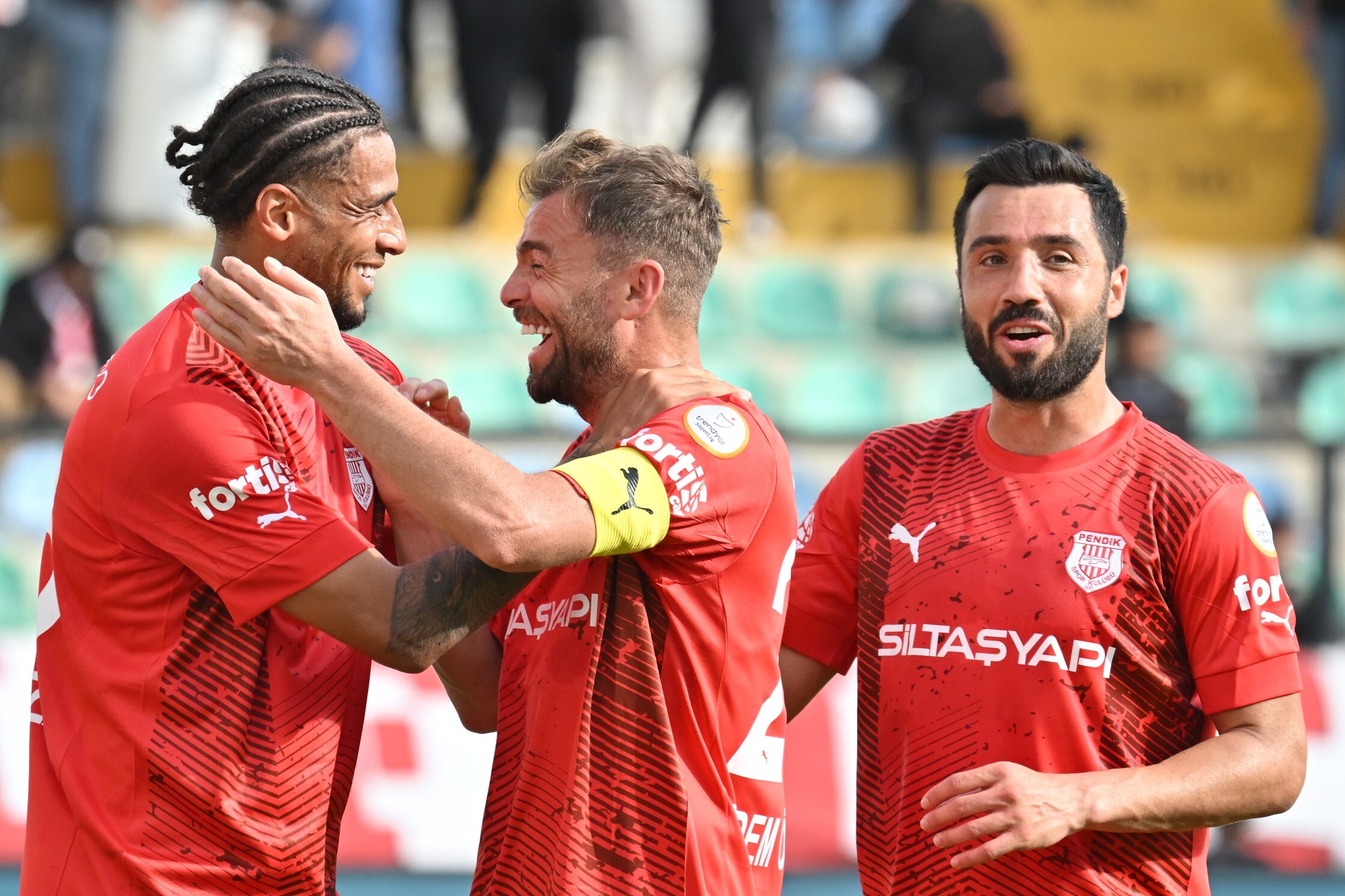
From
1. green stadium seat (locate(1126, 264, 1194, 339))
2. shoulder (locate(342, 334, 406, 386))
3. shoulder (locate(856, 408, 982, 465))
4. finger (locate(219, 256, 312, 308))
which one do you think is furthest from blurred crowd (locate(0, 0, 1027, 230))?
finger (locate(219, 256, 312, 308))

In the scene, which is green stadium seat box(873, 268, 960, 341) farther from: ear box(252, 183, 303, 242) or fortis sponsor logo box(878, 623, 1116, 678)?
ear box(252, 183, 303, 242)

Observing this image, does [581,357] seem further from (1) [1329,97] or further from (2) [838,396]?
(1) [1329,97]

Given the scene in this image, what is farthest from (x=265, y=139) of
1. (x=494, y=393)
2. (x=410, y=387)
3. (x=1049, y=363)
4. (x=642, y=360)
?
(x=494, y=393)

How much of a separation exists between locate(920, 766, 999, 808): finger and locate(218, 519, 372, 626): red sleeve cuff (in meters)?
1.09

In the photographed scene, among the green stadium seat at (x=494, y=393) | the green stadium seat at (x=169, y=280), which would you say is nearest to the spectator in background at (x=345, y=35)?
the green stadium seat at (x=169, y=280)

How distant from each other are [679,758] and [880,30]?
31.1 ft

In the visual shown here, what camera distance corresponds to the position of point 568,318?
299 cm

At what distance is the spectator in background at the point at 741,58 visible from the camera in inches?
413

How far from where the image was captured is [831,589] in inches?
127

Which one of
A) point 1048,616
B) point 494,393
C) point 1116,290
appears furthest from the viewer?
point 494,393

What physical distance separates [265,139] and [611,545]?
3.10ft

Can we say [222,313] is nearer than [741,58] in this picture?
Yes

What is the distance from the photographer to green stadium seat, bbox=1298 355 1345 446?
33.4 feet

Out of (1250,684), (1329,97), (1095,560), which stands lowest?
(1250,684)
